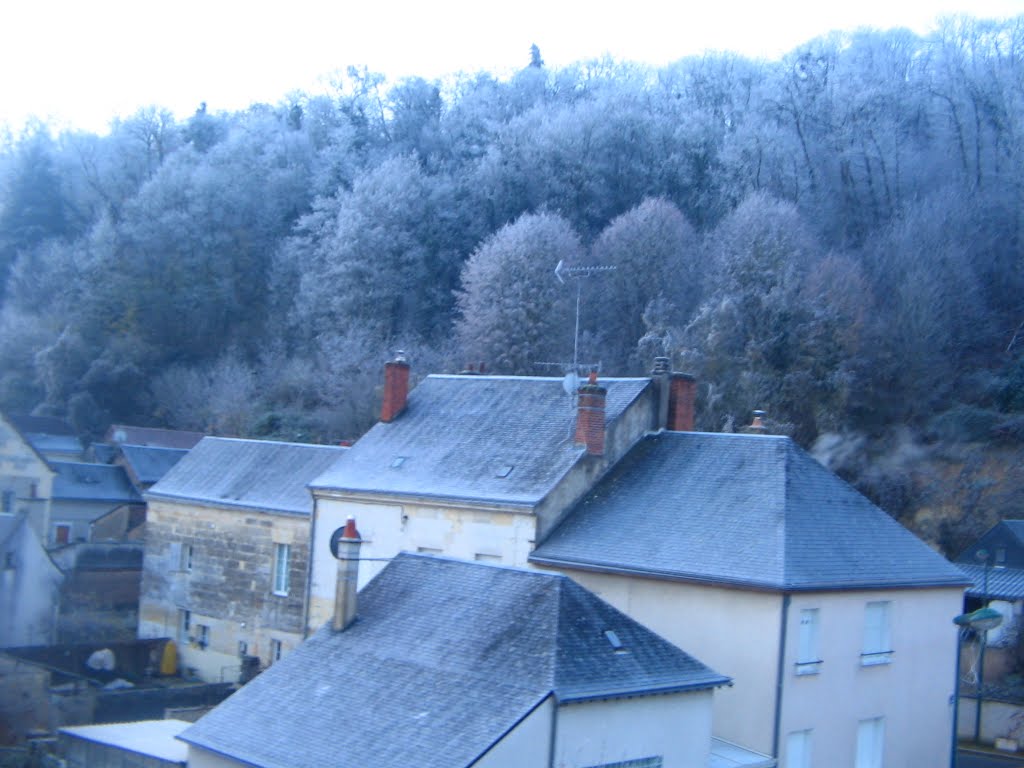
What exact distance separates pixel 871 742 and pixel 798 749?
1.86 metres

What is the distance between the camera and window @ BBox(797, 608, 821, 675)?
1589 centimetres

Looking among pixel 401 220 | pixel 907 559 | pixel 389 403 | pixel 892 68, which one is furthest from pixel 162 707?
pixel 892 68

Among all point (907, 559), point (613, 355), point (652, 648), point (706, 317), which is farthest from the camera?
point (613, 355)

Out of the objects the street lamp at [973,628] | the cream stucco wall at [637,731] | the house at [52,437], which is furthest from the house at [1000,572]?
the house at [52,437]

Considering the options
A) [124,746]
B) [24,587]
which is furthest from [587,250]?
[124,746]

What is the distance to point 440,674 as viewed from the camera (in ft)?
44.4

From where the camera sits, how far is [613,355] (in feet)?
125

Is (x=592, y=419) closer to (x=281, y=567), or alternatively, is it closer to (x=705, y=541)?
(x=705, y=541)

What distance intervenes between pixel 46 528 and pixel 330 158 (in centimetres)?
2209

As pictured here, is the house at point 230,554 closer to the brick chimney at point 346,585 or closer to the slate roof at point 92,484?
the brick chimney at point 346,585

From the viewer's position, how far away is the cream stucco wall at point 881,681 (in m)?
16.0

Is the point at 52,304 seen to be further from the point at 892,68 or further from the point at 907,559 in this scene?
the point at 907,559

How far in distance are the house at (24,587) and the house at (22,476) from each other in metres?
8.63

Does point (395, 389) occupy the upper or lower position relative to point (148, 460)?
upper
